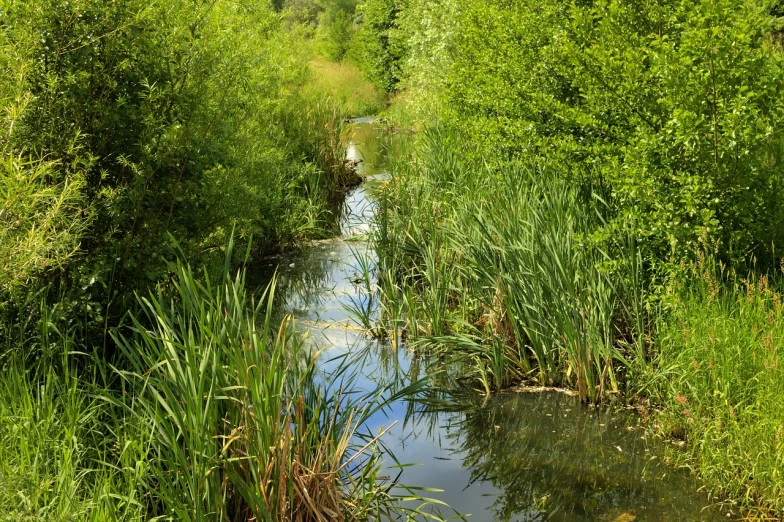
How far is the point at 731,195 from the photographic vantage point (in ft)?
16.9

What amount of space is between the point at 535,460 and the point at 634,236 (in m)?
1.89

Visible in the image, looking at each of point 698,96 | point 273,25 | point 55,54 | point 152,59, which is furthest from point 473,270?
point 273,25

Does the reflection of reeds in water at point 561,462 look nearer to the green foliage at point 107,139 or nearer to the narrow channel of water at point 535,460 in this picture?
the narrow channel of water at point 535,460

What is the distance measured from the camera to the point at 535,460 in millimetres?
4902

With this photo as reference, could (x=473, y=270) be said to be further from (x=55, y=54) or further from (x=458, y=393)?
(x=55, y=54)

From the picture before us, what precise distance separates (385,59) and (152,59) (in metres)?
28.1

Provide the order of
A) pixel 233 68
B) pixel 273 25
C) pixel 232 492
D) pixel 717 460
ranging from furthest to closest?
pixel 273 25 → pixel 233 68 → pixel 717 460 → pixel 232 492

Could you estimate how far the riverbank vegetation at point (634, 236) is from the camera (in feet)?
15.0

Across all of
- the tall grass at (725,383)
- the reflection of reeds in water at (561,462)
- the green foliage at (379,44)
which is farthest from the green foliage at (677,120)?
the green foliage at (379,44)

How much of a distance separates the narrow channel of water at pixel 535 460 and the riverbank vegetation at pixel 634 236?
22 cm

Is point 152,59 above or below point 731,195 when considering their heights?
above

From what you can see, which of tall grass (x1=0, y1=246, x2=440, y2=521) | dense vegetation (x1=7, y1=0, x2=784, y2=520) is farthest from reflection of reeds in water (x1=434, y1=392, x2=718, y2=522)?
tall grass (x1=0, y1=246, x2=440, y2=521)

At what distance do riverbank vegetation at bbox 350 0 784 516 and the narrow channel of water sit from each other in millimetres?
216

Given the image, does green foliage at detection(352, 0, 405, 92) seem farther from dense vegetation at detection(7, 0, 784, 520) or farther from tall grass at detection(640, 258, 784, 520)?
tall grass at detection(640, 258, 784, 520)
